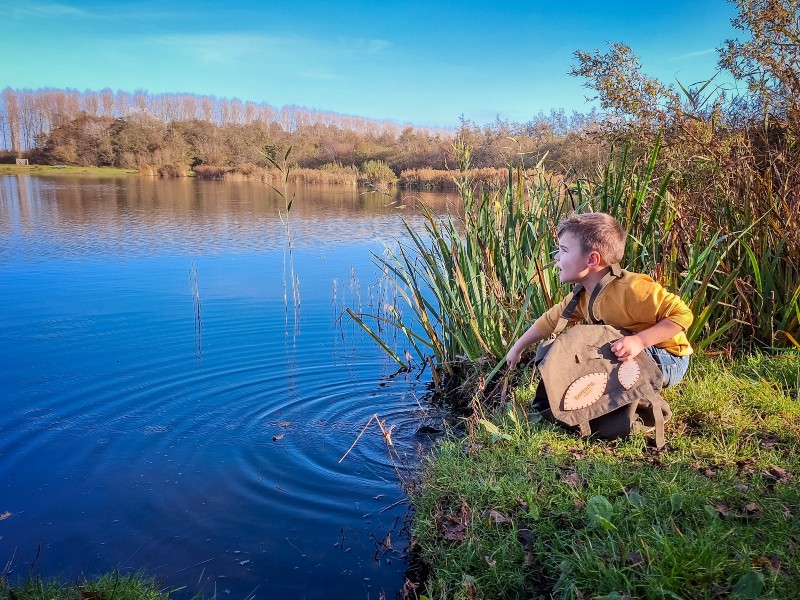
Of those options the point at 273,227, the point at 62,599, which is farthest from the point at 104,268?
the point at 62,599

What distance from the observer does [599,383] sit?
9.79 feet

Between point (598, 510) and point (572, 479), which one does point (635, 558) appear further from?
point (572, 479)

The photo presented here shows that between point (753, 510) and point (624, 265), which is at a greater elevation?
point (624, 265)

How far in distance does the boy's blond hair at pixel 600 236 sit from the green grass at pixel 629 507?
2.96 ft

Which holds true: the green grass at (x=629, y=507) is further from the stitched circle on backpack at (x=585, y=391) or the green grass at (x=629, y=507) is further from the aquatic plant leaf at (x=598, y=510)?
the stitched circle on backpack at (x=585, y=391)

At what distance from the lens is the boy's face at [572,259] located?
3.11m

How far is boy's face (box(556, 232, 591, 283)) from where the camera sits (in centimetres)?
311

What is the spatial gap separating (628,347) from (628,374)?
5.7 inches

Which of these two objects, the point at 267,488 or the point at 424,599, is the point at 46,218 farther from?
the point at 424,599

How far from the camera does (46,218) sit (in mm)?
15859

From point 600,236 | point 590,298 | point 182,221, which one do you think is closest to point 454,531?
point 590,298

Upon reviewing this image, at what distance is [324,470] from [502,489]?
1378 millimetres

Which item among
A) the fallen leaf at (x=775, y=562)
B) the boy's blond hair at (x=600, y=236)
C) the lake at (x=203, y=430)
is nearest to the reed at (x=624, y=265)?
the lake at (x=203, y=430)

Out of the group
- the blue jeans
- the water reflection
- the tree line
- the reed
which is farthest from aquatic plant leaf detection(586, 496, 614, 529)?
the tree line
